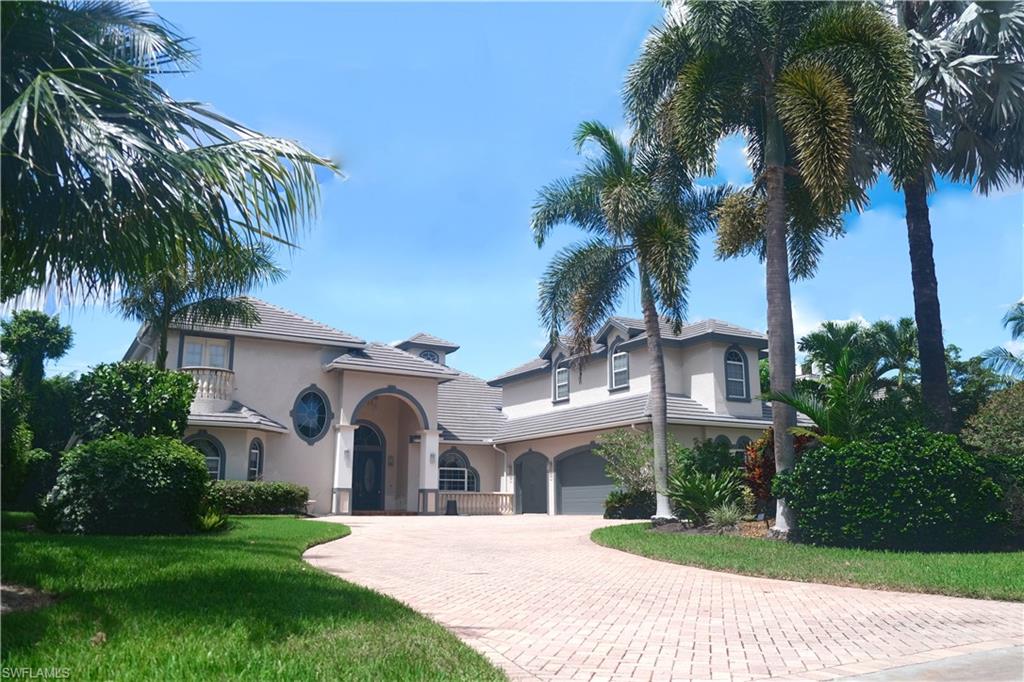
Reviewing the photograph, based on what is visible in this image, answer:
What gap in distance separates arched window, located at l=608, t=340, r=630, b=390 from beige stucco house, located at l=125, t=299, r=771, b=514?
0.06 metres

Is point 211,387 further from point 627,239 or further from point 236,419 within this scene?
point 627,239

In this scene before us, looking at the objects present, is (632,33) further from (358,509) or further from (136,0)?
(358,509)

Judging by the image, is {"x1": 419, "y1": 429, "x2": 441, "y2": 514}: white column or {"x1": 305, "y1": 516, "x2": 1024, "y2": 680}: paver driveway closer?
{"x1": 305, "y1": 516, "x2": 1024, "y2": 680}: paver driveway

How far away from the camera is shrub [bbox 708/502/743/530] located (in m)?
16.8

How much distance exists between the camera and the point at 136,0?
29.2 feet

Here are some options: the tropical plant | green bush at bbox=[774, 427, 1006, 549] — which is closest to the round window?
the tropical plant

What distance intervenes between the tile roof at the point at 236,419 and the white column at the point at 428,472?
17.7 ft

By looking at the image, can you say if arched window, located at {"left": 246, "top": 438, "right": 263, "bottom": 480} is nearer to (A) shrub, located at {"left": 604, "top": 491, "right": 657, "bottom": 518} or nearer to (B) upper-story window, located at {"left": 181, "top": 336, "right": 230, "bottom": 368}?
(B) upper-story window, located at {"left": 181, "top": 336, "right": 230, "bottom": 368}

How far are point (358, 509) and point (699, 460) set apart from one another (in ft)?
Result: 52.0

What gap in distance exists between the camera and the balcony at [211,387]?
25.6 m

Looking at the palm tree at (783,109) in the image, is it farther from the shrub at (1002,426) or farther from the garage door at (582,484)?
the garage door at (582,484)

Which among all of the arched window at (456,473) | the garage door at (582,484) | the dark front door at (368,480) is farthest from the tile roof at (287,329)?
the garage door at (582,484)

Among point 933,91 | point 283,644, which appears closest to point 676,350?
point 933,91

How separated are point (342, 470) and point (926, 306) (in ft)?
62.7
